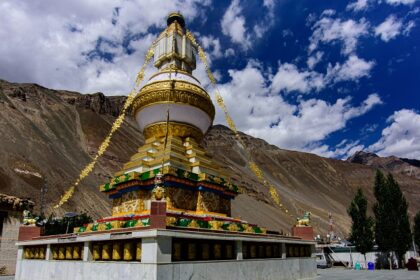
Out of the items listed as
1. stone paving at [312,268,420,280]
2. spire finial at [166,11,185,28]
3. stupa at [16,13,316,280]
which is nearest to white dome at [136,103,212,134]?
stupa at [16,13,316,280]

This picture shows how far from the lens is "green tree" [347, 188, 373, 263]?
33.6 meters

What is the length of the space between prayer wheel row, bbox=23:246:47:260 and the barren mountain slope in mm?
21788

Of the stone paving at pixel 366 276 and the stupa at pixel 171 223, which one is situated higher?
the stupa at pixel 171 223

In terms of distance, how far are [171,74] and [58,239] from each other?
9639 mm

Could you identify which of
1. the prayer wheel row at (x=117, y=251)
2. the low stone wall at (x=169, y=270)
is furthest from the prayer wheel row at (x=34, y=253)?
the prayer wheel row at (x=117, y=251)

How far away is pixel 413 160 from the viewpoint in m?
199

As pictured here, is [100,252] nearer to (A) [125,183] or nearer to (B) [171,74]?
(A) [125,183]

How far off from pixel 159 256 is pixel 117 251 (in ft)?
7.14

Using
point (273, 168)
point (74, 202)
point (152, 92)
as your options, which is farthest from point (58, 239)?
point (273, 168)

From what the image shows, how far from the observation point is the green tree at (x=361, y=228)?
33.6 metres

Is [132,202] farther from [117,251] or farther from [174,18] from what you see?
[174,18]

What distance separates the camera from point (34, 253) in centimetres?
1620

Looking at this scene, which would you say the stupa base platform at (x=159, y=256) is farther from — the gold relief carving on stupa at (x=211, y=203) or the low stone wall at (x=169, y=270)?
the gold relief carving on stupa at (x=211, y=203)

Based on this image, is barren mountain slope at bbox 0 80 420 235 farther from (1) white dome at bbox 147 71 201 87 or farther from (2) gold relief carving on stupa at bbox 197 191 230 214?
(1) white dome at bbox 147 71 201 87
